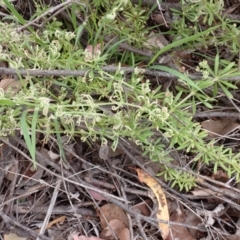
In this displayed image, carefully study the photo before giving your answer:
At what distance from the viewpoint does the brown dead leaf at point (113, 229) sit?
174 cm

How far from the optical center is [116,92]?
144 cm

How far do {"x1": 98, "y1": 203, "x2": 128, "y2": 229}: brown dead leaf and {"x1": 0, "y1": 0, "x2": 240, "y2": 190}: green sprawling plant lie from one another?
0.80ft

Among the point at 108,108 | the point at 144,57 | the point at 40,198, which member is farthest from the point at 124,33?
the point at 40,198

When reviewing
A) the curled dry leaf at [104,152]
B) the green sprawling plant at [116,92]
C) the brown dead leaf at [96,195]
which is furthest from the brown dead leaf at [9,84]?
the brown dead leaf at [96,195]

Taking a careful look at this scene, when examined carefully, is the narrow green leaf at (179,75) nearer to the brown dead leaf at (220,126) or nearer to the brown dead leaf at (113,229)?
the brown dead leaf at (220,126)

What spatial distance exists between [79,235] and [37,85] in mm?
622

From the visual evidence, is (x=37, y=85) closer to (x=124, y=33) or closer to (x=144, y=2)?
(x=124, y=33)

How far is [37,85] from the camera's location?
1547 millimetres

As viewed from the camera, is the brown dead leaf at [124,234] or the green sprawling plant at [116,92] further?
the brown dead leaf at [124,234]

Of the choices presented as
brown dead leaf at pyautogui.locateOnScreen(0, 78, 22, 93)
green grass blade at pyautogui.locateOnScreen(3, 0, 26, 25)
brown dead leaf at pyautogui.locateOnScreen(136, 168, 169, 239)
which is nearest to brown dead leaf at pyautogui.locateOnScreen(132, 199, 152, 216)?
brown dead leaf at pyautogui.locateOnScreen(136, 168, 169, 239)

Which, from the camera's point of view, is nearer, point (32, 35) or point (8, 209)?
point (32, 35)

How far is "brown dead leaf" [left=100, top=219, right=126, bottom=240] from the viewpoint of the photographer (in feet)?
5.72

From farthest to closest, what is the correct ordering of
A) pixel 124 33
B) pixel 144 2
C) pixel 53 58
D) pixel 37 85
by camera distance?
pixel 144 2, pixel 124 33, pixel 37 85, pixel 53 58

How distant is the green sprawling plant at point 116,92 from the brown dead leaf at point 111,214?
24 cm
